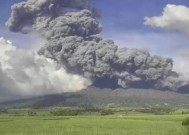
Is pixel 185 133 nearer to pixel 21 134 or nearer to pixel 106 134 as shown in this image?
pixel 106 134

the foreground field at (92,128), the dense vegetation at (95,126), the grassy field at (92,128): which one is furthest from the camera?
the dense vegetation at (95,126)

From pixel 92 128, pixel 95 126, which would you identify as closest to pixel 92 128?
pixel 92 128

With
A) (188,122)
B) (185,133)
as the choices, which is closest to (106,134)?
(185,133)

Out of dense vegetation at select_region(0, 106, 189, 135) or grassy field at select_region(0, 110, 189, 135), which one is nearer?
grassy field at select_region(0, 110, 189, 135)

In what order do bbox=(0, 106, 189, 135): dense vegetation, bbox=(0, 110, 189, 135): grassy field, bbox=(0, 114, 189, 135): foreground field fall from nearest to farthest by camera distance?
bbox=(0, 114, 189, 135): foreground field → bbox=(0, 110, 189, 135): grassy field → bbox=(0, 106, 189, 135): dense vegetation

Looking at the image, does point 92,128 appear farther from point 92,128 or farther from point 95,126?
point 95,126

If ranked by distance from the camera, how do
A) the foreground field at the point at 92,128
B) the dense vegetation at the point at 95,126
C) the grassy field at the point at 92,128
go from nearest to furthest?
the foreground field at the point at 92,128, the grassy field at the point at 92,128, the dense vegetation at the point at 95,126

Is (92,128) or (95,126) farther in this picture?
(95,126)

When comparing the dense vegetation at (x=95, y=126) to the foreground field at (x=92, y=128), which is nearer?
the foreground field at (x=92, y=128)

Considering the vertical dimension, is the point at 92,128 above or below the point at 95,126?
below

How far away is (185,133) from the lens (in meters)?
41.3

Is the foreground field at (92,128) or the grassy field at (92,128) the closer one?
the foreground field at (92,128)

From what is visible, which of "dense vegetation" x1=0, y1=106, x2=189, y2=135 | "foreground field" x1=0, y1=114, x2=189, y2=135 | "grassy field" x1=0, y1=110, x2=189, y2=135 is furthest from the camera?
"dense vegetation" x1=0, y1=106, x2=189, y2=135

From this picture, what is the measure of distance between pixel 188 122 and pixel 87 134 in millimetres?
15146
